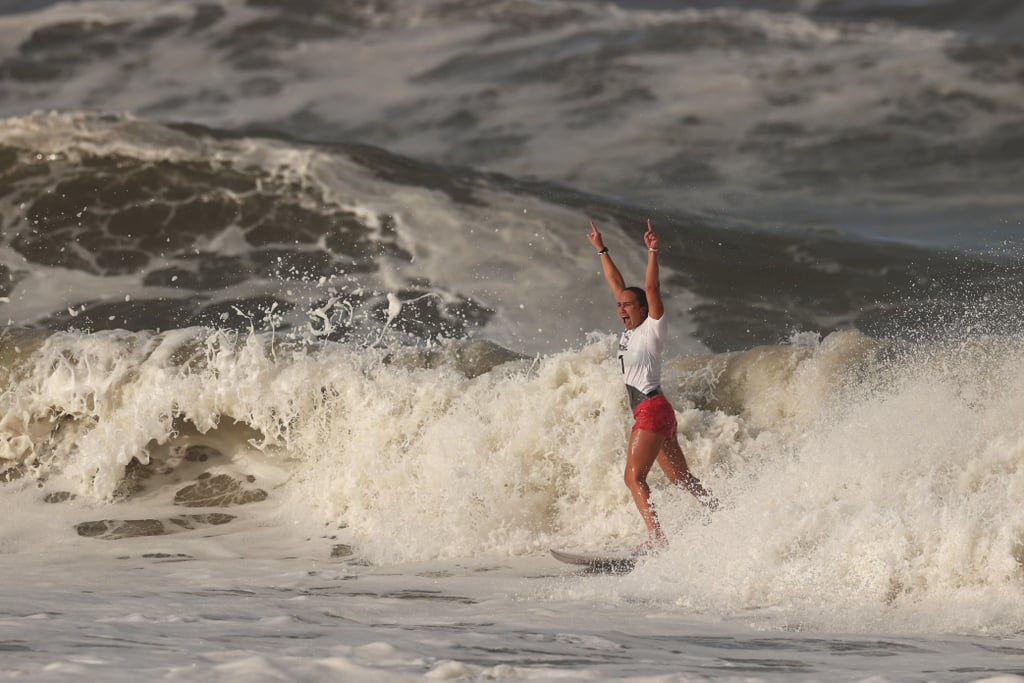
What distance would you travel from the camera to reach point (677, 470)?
7.34 metres

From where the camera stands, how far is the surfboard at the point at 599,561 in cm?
693

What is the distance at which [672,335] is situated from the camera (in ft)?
38.6

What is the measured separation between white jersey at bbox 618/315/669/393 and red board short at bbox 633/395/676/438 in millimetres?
70

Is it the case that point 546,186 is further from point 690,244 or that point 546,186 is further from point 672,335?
point 672,335

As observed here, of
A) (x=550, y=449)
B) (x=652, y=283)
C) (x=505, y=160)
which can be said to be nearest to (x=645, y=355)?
(x=652, y=283)

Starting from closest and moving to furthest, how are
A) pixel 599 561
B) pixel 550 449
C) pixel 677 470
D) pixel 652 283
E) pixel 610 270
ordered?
pixel 652 283 → pixel 599 561 → pixel 677 470 → pixel 610 270 → pixel 550 449

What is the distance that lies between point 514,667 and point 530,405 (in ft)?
11.4

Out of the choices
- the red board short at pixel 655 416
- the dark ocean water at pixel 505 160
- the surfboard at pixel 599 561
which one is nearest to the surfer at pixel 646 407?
the red board short at pixel 655 416

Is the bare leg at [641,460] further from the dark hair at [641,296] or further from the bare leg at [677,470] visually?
the dark hair at [641,296]

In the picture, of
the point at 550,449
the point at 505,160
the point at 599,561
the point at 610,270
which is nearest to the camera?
the point at 599,561

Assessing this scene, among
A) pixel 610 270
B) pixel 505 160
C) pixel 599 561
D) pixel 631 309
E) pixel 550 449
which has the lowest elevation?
pixel 599 561

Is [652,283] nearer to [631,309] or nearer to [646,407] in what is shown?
[631,309]

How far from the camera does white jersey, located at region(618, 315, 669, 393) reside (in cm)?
717

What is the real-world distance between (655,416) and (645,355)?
0.32 metres
